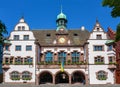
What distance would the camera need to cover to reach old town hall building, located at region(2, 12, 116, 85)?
4719cm

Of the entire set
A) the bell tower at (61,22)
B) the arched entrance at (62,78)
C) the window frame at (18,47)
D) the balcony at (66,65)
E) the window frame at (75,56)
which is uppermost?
the bell tower at (61,22)

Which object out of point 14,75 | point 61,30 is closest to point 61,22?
point 61,30

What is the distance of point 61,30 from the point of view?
177ft

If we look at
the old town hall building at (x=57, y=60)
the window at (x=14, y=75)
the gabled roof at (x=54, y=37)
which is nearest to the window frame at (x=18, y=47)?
the old town hall building at (x=57, y=60)

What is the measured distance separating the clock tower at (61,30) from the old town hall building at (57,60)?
47.1 inches

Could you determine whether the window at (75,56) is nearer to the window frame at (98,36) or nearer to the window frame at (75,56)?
the window frame at (75,56)

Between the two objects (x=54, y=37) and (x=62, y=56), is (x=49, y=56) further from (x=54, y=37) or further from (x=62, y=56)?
(x=54, y=37)

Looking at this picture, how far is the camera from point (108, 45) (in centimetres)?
4834

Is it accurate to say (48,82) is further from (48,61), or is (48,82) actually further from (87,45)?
(87,45)

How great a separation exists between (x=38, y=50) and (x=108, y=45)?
1493cm

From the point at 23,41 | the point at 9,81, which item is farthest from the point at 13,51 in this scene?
the point at 9,81

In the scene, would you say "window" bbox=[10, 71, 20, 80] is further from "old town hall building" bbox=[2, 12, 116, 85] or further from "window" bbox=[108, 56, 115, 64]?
"window" bbox=[108, 56, 115, 64]

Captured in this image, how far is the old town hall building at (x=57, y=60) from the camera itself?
1858 inches

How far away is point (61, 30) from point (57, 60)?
7406 mm
